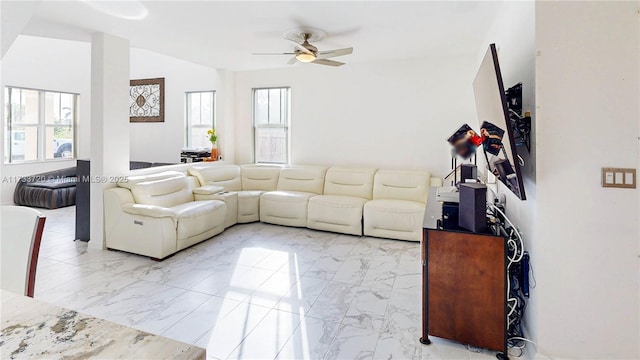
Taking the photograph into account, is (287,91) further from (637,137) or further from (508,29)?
(637,137)

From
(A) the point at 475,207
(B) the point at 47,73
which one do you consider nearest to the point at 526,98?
(A) the point at 475,207

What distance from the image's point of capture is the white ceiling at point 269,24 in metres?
3.01

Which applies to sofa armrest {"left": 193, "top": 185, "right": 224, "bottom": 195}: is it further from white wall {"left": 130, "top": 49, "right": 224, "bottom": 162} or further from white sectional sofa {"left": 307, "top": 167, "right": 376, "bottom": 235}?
white wall {"left": 130, "top": 49, "right": 224, "bottom": 162}

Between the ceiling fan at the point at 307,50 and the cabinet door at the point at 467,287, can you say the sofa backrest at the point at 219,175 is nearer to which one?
the ceiling fan at the point at 307,50

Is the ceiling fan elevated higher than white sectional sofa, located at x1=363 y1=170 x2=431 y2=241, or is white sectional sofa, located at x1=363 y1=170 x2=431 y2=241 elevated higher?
the ceiling fan

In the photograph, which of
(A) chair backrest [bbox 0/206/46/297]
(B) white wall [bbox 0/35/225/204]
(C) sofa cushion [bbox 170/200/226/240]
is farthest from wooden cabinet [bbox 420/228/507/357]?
(B) white wall [bbox 0/35/225/204]

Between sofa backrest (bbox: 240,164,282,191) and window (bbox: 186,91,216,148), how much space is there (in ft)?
5.65

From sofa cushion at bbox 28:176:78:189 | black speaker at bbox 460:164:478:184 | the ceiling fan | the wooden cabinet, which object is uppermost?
the ceiling fan

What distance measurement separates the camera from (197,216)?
396 cm

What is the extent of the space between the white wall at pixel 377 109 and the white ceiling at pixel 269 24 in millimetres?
434

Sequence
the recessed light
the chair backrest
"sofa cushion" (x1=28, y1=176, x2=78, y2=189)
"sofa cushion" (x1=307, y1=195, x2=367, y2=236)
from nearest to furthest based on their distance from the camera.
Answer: the chair backrest
the recessed light
"sofa cushion" (x1=307, y1=195, x2=367, y2=236)
"sofa cushion" (x1=28, y1=176, x2=78, y2=189)

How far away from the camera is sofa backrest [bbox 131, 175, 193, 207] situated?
389 centimetres

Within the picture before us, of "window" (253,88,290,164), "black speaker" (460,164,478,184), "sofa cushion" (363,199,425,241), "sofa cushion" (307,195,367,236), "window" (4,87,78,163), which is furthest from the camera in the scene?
"window" (4,87,78,163)

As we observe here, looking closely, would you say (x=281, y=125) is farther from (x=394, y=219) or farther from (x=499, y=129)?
(x=499, y=129)
